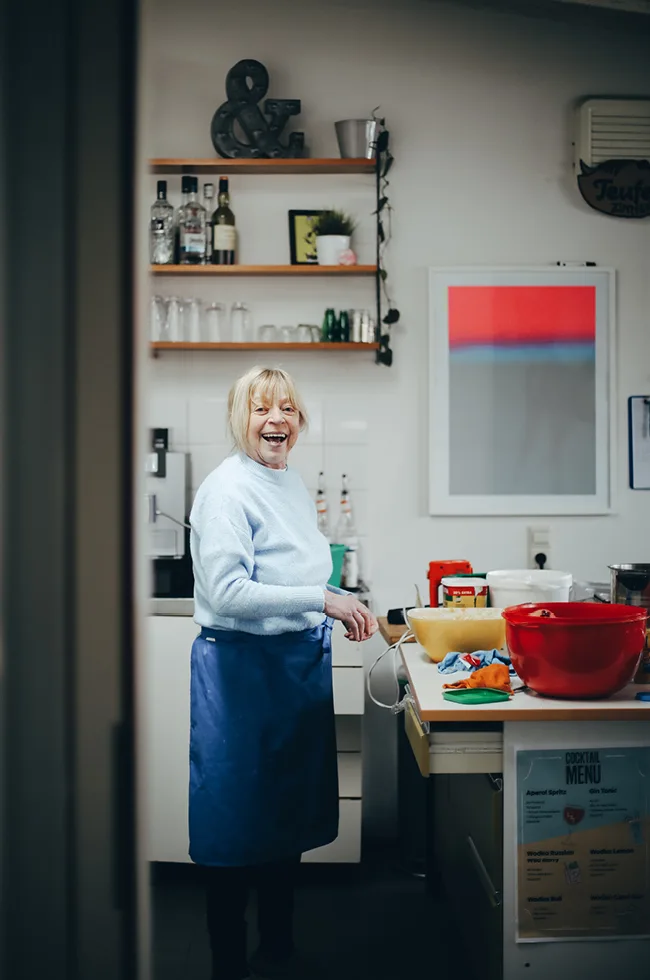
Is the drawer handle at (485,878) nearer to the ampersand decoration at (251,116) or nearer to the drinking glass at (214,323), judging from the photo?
the drinking glass at (214,323)

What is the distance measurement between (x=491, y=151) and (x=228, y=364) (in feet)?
4.32

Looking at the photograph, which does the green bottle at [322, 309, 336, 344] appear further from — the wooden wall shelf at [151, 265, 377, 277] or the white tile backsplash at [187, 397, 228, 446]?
the white tile backsplash at [187, 397, 228, 446]

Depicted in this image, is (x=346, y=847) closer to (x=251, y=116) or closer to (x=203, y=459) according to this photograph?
(x=203, y=459)

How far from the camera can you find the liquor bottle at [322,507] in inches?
134

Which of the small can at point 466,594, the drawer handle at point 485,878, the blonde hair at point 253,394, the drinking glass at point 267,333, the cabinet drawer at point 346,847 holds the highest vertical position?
the drinking glass at point 267,333

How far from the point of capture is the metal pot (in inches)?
90.0

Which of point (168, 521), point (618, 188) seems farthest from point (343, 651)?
point (618, 188)

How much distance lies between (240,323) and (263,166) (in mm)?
591

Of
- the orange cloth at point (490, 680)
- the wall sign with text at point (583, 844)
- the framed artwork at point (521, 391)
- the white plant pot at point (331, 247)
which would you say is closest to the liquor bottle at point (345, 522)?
the framed artwork at point (521, 391)

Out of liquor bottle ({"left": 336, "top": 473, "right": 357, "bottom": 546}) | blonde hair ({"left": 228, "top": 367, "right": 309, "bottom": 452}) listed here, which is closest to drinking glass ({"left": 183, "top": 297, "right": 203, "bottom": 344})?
liquor bottle ({"left": 336, "top": 473, "right": 357, "bottom": 546})

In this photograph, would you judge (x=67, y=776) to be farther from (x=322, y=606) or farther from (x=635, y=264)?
(x=635, y=264)

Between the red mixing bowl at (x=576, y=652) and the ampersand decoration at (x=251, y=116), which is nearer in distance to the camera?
the red mixing bowl at (x=576, y=652)

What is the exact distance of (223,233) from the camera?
3.34m

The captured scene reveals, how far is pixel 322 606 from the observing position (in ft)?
6.83
